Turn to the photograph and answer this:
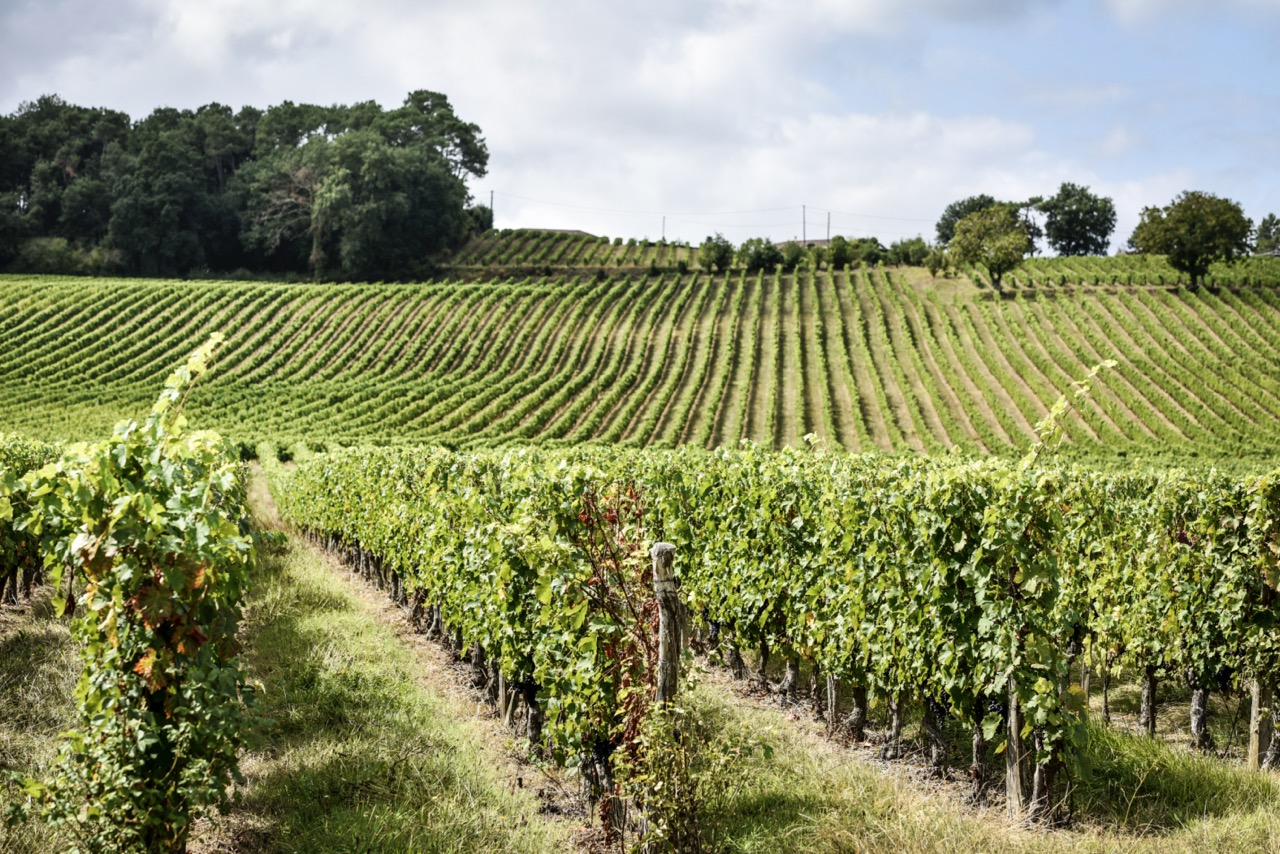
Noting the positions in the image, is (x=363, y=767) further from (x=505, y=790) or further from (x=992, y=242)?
(x=992, y=242)

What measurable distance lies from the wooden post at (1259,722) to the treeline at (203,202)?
72837 millimetres

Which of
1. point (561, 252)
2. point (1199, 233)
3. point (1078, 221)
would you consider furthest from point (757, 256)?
point (1078, 221)

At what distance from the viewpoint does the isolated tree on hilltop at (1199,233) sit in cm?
6200

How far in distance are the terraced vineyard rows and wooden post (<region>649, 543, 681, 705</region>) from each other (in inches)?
1443

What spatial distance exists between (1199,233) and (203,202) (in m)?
78.1

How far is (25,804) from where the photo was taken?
5.14m

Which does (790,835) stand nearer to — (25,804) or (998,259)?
(25,804)

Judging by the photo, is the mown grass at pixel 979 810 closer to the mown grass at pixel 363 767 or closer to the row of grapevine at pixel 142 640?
the mown grass at pixel 363 767

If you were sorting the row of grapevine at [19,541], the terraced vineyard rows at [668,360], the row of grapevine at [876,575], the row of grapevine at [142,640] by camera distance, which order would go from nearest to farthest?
the row of grapevine at [142,640], the row of grapevine at [876,575], the row of grapevine at [19,541], the terraced vineyard rows at [668,360]

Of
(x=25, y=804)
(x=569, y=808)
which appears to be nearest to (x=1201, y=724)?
(x=569, y=808)

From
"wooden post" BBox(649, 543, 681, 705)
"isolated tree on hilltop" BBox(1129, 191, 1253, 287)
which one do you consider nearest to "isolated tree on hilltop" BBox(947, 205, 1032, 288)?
"isolated tree on hilltop" BBox(1129, 191, 1253, 287)

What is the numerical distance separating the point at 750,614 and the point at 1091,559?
4302 millimetres

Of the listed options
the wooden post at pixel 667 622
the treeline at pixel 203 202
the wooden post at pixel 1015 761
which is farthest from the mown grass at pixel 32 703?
the treeline at pixel 203 202

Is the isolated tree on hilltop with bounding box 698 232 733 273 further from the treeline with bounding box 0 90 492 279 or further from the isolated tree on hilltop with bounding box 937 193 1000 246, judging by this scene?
the isolated tree on hilltop with bounding box 937 193 1000 246
